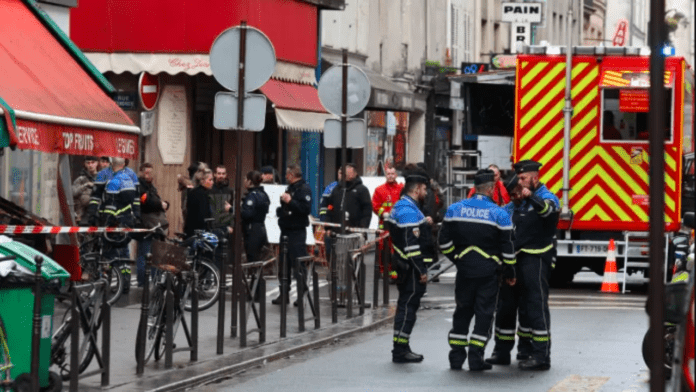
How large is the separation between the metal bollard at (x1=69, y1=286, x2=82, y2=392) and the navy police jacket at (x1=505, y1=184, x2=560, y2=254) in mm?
4475

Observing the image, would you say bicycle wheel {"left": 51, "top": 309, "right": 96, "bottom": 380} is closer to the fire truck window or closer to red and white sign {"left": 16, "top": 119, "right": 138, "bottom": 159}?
red and white sign {"left": 16, "top": 119, "right": 138, "bottom": 159}

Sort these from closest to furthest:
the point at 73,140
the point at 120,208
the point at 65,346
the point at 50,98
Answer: the point at 65,346, the point at 73,140, the point at 50,98, the point at 120,208

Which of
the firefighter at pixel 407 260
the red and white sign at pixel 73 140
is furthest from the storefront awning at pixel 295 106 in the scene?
the firefighter at pixel 407 260

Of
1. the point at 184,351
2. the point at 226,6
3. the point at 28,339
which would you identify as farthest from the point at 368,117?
the point at 28,339

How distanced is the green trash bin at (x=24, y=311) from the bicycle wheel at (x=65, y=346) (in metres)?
0.35

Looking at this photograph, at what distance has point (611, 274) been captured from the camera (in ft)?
70.0

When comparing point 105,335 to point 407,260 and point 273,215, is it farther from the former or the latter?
point 273,215

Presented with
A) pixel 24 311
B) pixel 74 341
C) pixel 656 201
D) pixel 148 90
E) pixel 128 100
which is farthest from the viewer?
pixel 128 100

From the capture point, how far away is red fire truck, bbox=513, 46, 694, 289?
21.1 m

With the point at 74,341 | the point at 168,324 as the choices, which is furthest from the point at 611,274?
the point at 74,341

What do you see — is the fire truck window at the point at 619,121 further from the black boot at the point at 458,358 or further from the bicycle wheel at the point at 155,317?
the bicycle wheel at the point at 155,317

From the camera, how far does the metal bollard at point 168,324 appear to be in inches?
496

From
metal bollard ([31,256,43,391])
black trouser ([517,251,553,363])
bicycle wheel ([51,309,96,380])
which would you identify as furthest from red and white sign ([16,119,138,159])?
black trouser ([517,251,553,363])

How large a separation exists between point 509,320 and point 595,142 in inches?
315
